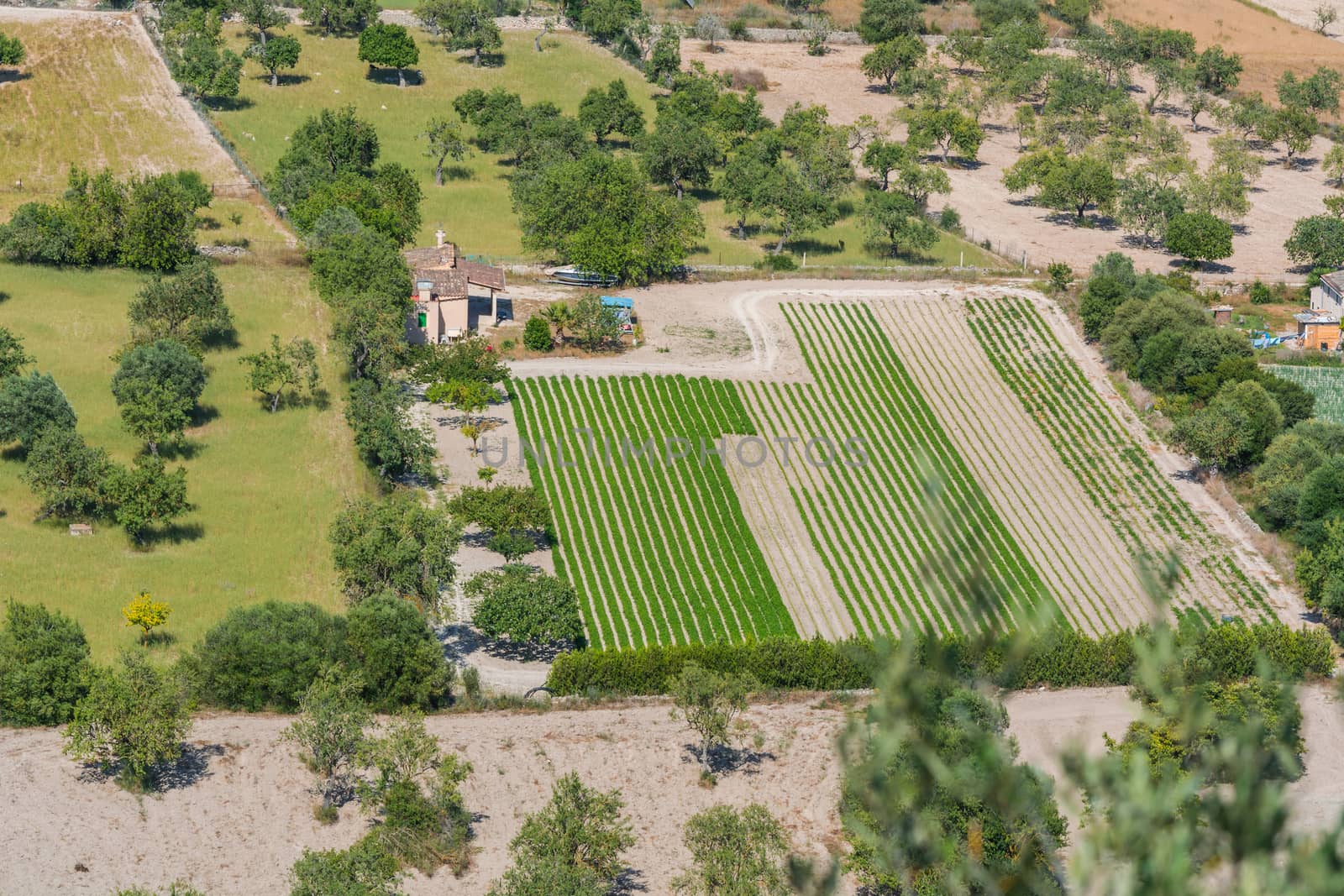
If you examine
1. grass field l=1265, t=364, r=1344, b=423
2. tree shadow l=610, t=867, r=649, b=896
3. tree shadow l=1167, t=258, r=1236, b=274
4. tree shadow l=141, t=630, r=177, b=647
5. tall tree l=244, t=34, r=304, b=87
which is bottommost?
tall tree l=244, t=34, r=304, b=87

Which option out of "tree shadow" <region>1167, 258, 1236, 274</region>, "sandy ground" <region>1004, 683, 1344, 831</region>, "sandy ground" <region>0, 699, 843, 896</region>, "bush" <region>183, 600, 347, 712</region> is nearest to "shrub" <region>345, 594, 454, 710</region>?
"bush" <region>183, 600, 347, 712</region>

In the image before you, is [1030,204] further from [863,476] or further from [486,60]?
[863,476]

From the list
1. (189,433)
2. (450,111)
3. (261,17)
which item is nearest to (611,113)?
→ (450,111)

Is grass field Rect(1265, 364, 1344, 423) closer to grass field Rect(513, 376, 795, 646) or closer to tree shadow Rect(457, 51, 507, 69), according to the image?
grass field Rect(513, 376, 795, 646)

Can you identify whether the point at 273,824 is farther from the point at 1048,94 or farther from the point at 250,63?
the point at 1048,94

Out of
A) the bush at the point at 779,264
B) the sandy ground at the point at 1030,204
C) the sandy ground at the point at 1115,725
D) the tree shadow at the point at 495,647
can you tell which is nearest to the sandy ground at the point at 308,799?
the tree shadow at the point at 495,647

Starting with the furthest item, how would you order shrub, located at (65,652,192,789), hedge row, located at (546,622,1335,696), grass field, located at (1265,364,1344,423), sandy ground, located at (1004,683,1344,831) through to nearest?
grass field, located at (1265,364,1344,423) → hedge row, located at (546,622,1335,696) → sandy ground, located at (1004,683,1344,831) → shrub, located at (65,652,192,789)
